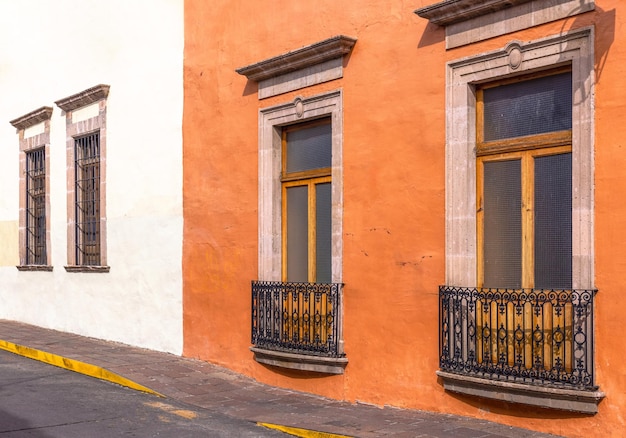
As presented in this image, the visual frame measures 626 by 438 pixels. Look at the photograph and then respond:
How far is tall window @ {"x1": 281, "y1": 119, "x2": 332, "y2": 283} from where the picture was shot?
1023 cm

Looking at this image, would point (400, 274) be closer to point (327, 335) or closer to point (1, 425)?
point (327, 335)

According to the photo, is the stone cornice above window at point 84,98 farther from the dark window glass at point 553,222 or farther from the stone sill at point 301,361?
the dark window glass at point 553,222

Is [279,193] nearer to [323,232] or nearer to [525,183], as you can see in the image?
[323,232]

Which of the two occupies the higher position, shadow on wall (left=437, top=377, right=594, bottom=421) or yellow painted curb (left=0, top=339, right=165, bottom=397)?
shadow on wall (left=437, top=377, right=594, bottom=421)

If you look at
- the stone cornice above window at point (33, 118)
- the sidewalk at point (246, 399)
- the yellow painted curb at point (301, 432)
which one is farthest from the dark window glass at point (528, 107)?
the stone cornice above window at point (33, 118)

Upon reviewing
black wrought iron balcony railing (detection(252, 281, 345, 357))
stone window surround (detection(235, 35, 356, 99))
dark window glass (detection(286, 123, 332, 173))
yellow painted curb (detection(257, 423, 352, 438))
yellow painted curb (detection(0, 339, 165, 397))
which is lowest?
yellow painted curb (detection(0, 339, 165, 397))

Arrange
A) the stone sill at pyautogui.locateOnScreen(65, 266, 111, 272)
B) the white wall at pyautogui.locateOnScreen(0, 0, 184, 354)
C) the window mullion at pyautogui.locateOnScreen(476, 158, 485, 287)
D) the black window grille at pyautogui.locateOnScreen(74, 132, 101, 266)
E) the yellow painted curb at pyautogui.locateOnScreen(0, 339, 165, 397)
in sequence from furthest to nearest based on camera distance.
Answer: the black window grille at pyautogui.locateOnScreen(74, 132, 101, 266), the stone sill at pyautogui.locateOnScreen(65, 266, 111, 272), the white wall at pyautogui.locateOnScreen(0, 0, 184, 354), the yellow painted curb at pyautogui.locateOnScreen(0, 339, 165, 397), the window mullion at pyautogui.locateOnScreen(476, 158, 485, 287)

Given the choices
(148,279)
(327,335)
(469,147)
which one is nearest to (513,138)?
(469,147)

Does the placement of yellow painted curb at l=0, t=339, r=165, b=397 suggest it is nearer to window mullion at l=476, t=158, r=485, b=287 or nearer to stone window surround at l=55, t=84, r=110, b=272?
stone window surround at l=55, t=84, r=110, b=272

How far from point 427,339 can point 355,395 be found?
1.30 meters

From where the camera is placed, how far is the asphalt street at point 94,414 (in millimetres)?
7902

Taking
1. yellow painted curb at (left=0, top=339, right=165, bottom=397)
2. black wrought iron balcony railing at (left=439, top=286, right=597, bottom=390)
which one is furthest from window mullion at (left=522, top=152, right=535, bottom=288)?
yellow painted curb at (left=0, top=339, right=165, bottom=397)

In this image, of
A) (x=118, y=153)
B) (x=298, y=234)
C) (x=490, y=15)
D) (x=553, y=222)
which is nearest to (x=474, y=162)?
(x=553, y=222)

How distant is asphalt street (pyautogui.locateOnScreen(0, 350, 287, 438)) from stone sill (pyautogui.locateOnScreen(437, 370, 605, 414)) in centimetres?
174
